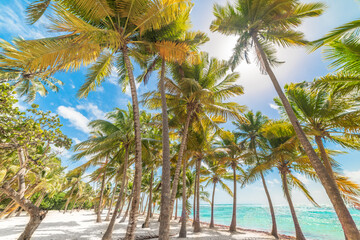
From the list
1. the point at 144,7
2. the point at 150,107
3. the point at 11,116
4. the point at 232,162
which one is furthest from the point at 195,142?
the point at 11,116

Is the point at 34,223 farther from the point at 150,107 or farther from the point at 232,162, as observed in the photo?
the point at 232,162

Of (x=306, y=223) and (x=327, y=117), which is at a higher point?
(x=327, y=117)

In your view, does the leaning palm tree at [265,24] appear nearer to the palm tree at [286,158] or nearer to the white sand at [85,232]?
the palm tree at [286,158]

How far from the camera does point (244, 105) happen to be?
860cm

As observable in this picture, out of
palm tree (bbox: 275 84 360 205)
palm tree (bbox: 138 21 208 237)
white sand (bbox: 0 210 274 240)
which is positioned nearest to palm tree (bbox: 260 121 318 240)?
palm tree (bbox: 275 84 360 205)

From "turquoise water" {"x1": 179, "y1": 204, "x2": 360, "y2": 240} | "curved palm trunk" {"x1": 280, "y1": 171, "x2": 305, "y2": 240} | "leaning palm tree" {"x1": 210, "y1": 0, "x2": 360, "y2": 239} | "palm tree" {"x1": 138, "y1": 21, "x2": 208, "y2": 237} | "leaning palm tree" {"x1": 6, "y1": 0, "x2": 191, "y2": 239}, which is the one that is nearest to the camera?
"leaning palm tree" {"x1": 6, "y1": 0, "x2": 191, "y2": 239}

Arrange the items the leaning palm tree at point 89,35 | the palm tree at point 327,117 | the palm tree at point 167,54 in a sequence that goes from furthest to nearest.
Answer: the palm tree at point 327,117 < the palm tree at point 167,54 < the leaning palm tree at point 89,35

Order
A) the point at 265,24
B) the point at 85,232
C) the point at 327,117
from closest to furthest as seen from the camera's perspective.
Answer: the point at 265,24 < the point at 327,117 < the point at 85,232

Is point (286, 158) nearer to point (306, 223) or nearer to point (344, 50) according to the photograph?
point (344, 50)

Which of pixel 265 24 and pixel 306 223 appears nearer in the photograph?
pixel 265 24

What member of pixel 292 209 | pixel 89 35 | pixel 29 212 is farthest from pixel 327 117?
pixel 29 212

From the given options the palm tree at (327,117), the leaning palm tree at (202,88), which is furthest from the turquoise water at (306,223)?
the leaning palm tree at (202,88)

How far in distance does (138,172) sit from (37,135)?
349cm

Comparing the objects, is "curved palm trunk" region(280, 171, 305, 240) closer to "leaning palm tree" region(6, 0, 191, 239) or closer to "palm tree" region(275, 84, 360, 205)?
"palm tree" region(275, 84, 360, 205)
